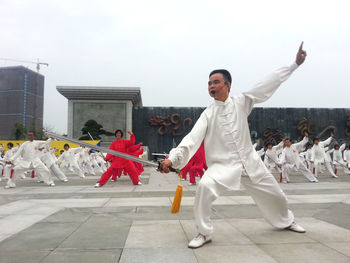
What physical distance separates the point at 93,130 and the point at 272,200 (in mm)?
22097

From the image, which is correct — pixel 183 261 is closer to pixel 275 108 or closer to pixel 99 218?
pixel 99 218

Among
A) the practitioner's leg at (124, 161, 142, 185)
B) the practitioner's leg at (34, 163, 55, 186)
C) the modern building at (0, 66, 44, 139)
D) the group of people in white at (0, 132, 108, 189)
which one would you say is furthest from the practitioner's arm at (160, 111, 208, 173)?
the modern building at (0, 66, 44, 139)

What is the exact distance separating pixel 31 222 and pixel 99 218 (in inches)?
36.4

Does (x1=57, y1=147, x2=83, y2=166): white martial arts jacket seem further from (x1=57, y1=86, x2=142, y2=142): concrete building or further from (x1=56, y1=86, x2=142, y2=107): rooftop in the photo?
(x1=56, y1=86, x2=142, y2=107): rooftop

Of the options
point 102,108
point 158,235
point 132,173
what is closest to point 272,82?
point 158,235

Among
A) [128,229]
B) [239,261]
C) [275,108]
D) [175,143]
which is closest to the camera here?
[239,261]

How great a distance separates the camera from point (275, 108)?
29.5 meters

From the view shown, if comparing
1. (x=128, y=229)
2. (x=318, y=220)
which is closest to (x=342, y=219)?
(x=318, y=220)

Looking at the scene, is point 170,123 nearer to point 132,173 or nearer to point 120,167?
point 120,167

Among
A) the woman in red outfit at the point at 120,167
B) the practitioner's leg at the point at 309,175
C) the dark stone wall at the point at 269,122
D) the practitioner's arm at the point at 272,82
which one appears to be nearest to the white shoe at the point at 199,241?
the practitioner's arm at the point at 272,82

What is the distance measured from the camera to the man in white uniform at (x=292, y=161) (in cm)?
1038

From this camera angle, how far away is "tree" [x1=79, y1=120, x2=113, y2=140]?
23.9 m

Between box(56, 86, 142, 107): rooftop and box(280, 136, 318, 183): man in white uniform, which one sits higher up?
box(56, 86, 142, 107): rooftop

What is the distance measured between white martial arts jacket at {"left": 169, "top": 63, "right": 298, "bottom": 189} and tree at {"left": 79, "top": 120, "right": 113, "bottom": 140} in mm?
21710
